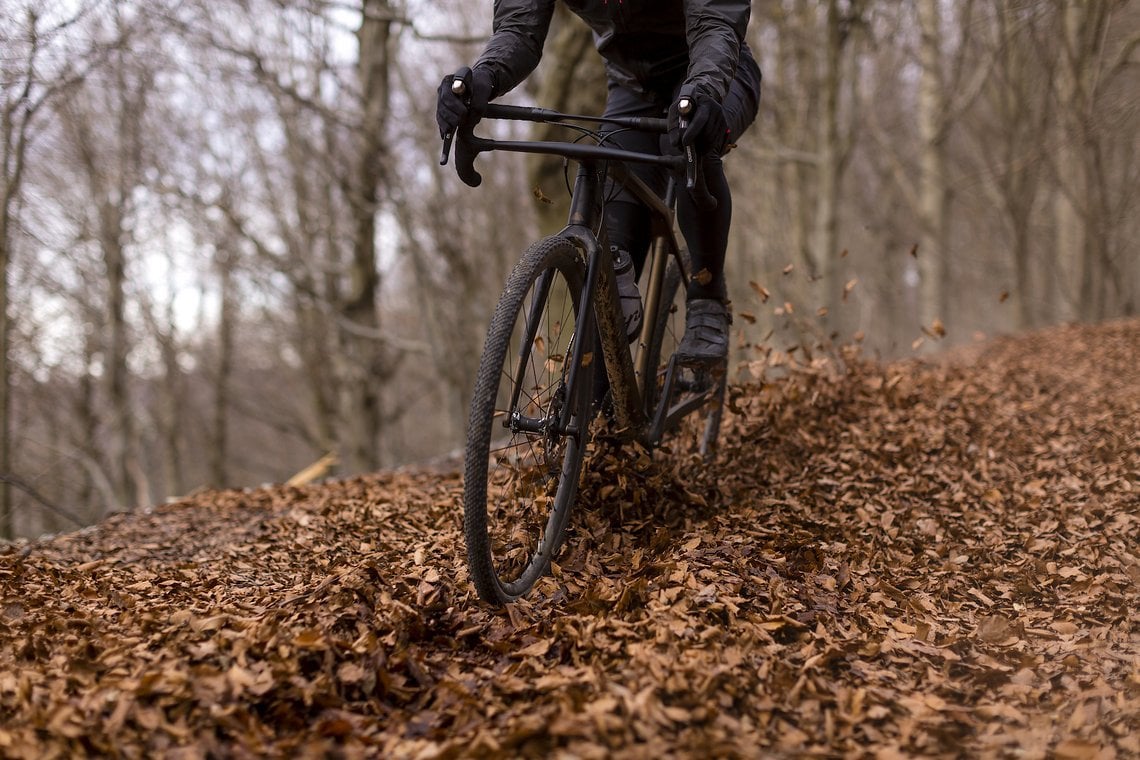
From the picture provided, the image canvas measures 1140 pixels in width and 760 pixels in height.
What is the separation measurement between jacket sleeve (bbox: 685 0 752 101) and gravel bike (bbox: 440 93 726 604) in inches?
8.3

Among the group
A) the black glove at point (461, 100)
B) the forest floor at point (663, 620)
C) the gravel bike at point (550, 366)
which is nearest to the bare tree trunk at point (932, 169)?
the forest floor at point (663, 620)

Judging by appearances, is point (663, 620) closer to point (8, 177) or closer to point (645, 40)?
point (645, 40)

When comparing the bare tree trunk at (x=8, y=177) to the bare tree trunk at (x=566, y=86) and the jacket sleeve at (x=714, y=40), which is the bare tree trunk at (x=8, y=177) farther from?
the jacket sleeve at (x=714, y=40)

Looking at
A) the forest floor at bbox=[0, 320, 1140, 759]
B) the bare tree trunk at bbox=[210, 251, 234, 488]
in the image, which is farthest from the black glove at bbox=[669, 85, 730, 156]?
the bare tree trunk at bbox=[210, 251, 234, 488]

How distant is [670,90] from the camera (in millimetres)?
3650

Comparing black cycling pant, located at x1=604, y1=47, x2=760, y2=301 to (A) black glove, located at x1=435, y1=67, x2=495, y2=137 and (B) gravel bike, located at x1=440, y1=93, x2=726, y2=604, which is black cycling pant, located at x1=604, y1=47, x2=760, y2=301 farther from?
(A) black glove, located at x1=435, y1=67, x2=495, y2=137

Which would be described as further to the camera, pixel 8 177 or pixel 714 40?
pixel 8 177

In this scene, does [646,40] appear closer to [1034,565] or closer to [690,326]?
[690,326]

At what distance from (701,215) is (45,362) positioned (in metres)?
15.7

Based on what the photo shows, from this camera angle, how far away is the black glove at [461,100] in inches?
112

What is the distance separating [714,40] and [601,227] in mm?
763

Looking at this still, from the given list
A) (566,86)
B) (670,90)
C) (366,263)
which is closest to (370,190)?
(366,263)

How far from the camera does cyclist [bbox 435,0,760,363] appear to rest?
291 cm

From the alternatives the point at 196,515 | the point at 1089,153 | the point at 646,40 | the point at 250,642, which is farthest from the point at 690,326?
the point at 1089,153
